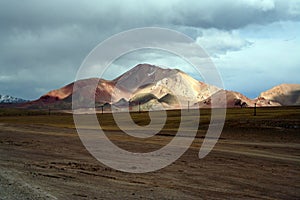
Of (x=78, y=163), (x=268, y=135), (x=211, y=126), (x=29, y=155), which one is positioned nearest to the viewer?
(x=78, y=163)

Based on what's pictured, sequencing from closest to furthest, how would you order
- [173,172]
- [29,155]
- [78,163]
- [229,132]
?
[173,172] < [78,163] < [29,155] < [229,132]

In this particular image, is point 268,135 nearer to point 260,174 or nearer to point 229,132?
point 229,132

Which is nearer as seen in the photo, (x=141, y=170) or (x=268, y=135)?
(x=141, y=170)

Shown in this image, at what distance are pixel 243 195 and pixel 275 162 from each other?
1164 cm

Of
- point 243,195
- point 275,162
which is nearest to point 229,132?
point 275,162

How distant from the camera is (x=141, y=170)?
19188mm

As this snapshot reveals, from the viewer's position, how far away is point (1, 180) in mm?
13867

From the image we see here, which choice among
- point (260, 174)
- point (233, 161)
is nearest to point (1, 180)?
point (260, 174)

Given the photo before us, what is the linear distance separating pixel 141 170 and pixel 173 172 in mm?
1615

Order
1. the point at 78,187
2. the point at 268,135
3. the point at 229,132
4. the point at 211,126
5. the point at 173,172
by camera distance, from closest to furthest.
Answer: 1. the point at 78,187
2. the point at 173,172
3. the point at 268,135
4. the point at 229,132
5. the point at 211,126

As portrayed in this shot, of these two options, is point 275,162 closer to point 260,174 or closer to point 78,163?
point 260,174

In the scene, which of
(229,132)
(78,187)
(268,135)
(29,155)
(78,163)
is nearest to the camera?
(78,187)

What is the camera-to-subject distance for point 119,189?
553 inches

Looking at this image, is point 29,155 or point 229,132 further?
point 229,132
